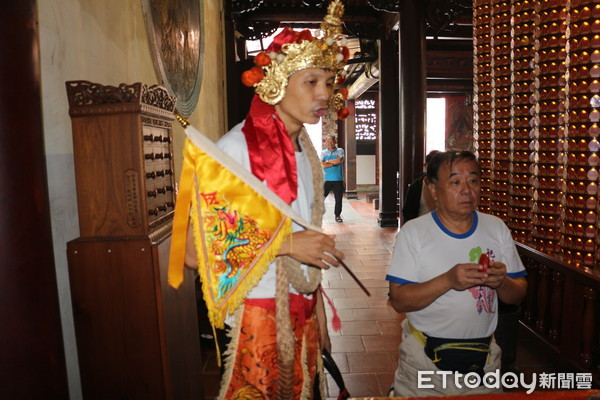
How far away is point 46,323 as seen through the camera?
1579mm

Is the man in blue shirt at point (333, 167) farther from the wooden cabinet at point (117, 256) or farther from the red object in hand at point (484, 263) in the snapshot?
the red object in hand at point (484, 263)

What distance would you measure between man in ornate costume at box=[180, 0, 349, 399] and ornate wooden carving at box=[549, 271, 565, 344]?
7.77ft

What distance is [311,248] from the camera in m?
1.32

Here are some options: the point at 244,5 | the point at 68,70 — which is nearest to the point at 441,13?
the point at 244,5

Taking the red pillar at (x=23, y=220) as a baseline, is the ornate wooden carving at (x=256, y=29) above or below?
above

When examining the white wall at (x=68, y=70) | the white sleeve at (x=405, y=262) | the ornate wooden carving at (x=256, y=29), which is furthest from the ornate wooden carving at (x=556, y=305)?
the ornate wooden carving at (x=256, y=29)

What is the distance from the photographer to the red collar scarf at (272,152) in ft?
4.66

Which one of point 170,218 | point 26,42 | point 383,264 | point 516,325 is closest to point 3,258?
point 26,42

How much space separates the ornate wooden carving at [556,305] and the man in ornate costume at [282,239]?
2367mm

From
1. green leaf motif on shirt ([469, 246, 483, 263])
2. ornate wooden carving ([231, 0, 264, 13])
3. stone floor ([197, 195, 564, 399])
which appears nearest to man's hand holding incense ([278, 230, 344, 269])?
green leaf motif on shirt ([469, 246, 483, 263])

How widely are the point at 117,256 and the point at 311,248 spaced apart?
1.06 metres

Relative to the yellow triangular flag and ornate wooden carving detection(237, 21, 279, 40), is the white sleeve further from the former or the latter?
ornate wooden carving detection(237, 21, 279, 40)

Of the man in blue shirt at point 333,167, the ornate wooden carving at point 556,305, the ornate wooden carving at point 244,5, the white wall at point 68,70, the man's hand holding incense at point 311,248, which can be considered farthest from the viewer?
the man in blue shirt at point 333,167

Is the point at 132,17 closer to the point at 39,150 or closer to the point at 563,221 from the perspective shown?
the point at 39,150
